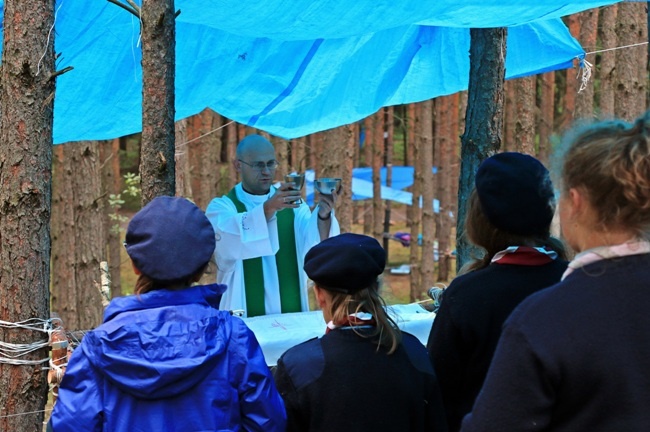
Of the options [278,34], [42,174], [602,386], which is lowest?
[602,386]

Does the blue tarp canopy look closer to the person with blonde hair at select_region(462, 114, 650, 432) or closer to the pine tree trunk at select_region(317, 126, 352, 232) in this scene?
the person with blonde hair at select_region(462, 114, 650, 432)

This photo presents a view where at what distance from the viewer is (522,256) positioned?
8.39 feet

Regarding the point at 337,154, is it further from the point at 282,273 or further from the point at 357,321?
the point at 357,321

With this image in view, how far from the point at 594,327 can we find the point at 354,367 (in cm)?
98

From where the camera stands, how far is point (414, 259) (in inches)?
592

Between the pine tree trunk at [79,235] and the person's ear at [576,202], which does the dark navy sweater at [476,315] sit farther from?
the pine tree trunk at [79,235]

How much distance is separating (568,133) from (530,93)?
27.1 feet

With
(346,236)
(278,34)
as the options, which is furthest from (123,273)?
(346,236)

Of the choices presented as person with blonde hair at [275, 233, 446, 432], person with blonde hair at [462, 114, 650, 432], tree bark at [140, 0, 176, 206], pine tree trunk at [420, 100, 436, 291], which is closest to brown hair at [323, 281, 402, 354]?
person with blonde hair at [275, 233, 446, 432]

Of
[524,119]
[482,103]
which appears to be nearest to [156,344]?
[482,103]

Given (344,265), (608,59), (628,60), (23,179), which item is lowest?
(344,265)

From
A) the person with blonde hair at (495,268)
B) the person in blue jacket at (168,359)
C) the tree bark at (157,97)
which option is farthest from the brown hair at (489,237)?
the tree bark at (157,97)

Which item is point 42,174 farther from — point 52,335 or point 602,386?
point 602,386

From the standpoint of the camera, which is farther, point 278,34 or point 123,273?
point 123,273
